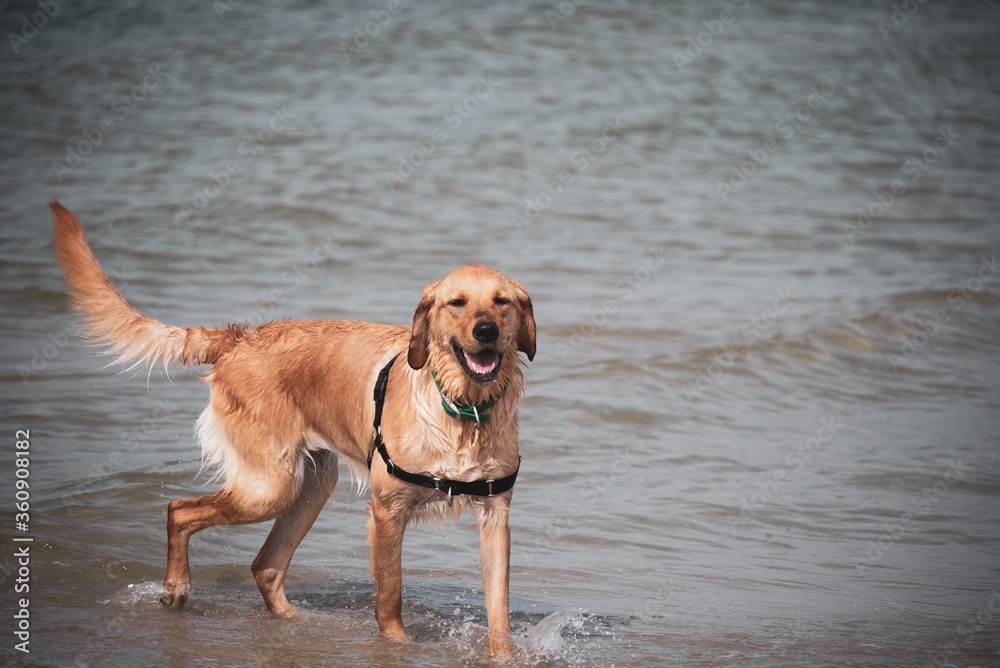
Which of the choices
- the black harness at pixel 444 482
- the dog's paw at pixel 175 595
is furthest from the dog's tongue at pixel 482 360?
the dog's paw at pixel 175 595

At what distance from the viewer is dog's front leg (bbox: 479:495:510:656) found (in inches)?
171

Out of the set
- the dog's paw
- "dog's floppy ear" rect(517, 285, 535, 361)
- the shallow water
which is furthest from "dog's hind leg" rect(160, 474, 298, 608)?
"dog's floppy ear" rect(517, 285, 535, 361)

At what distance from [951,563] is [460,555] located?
9.83 ft

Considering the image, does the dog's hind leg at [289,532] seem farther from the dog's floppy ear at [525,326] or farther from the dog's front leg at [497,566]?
the dog's floppy ear at [525,326]

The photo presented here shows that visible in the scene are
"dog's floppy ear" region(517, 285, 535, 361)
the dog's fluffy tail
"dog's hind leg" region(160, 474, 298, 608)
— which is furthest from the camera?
the dog's fluffy tail

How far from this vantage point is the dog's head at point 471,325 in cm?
405

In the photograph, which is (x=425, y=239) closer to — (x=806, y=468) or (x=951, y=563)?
(x=806, y=468)

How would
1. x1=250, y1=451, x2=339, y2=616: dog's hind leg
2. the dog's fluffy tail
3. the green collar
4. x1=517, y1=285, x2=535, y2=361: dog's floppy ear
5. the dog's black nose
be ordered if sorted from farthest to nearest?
the dog's fluffy tail < x1=250, y1=451, x2=339, y2=616: dog's hind leg < x1=517, y1=285, x2=535, y2=361: dog's floppy ear < the green collar < the dog's black nose

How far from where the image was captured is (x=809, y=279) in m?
13.2

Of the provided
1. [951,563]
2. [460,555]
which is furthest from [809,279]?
[460,555]

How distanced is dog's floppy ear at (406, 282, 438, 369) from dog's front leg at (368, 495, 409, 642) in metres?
0.65

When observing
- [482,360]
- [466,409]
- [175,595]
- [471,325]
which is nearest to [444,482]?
[466,409]

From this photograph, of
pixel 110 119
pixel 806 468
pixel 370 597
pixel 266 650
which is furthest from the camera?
pixel 110 119

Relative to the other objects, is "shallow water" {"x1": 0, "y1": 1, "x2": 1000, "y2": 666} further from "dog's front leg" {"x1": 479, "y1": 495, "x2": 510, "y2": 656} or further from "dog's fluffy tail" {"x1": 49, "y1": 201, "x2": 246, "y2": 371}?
"dog's fluffy tail" {"x1": 49, "y1": 201, "x2": 246, "y2": 371}
